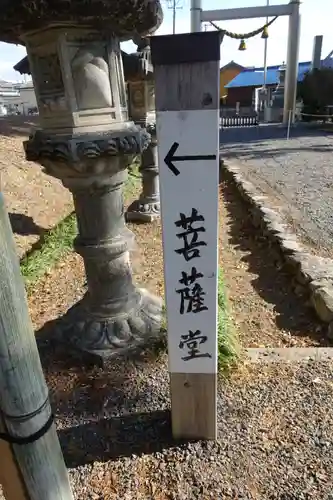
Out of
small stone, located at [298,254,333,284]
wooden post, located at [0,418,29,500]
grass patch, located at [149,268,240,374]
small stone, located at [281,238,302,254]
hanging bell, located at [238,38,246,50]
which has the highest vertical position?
hanging bell, located at [238,38,246,50]

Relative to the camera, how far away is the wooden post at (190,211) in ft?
3.63

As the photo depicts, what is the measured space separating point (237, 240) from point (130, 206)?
5.98 ft

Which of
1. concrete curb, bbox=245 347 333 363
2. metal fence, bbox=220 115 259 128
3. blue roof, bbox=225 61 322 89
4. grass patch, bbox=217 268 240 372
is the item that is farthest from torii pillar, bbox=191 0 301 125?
concrete curb, bbox=245 347 333 363

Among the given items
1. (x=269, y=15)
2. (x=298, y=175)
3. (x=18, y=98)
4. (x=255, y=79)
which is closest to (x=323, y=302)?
(x=298, y=175)

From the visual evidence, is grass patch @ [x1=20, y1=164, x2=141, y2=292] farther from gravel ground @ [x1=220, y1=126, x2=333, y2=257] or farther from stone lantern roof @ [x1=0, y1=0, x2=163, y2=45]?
gravel ground @ [x1=220, y1=126, x2=333, y2=257]

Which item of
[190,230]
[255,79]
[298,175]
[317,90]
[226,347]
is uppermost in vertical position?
[255,79]

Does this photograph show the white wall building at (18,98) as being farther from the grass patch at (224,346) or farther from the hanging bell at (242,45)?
the grass patch at (224,346)

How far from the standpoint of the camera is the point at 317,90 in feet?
57.0

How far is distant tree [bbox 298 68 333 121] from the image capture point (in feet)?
55.8

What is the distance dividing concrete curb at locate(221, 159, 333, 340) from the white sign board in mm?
1492

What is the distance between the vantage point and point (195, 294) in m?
1.36

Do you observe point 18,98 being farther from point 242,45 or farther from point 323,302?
point 323,302

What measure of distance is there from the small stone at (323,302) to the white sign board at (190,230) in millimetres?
1477

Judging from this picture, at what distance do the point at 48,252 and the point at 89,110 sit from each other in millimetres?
2312
